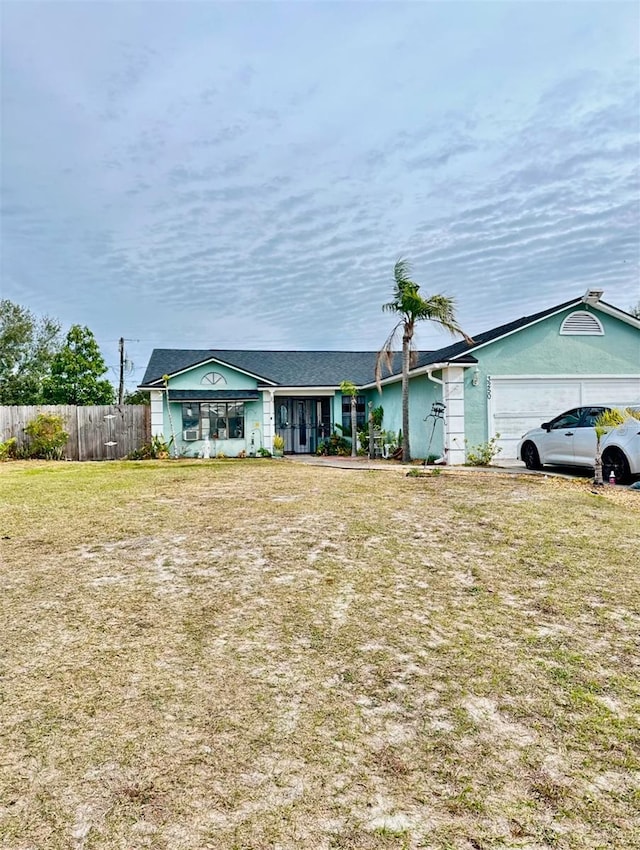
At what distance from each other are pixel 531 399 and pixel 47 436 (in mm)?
15276

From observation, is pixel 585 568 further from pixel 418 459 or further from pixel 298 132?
pixel 298 132

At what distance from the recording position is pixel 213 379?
19812 millimetres

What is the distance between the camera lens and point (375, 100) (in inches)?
532

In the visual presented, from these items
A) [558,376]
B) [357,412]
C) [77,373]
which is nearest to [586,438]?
[558,376]

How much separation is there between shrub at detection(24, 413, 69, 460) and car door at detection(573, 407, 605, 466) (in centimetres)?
1595

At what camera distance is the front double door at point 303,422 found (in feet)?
70.0

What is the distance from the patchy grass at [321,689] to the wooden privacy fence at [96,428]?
14500 millimetres

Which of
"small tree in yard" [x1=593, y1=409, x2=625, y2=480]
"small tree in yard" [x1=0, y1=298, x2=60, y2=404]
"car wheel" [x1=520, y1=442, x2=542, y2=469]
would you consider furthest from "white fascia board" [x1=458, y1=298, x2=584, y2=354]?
"small tree in yard" [x1=0, y1=298, x2=60, y2=404]

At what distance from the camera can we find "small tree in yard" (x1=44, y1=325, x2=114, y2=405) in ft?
96.1

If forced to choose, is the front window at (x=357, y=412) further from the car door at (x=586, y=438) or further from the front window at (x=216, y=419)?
the car door at (x=586, y=438)

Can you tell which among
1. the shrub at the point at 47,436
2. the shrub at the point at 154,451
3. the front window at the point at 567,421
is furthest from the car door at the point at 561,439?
the shrub at the point at 47,436

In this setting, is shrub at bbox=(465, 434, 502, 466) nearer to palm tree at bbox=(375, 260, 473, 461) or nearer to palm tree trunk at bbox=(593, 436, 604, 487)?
palm tree at bbox=(375, 260, 473, 461)

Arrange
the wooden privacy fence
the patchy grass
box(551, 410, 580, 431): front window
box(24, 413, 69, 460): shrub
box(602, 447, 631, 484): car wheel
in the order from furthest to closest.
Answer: the wooden privacy fence, box(24, 413, 69, 460): shrub, box(551, 410, 580, 431): front window, box(602, 447, 631, 484): car wheel, the patchy grass

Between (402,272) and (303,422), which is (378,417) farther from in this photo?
(402,272)
